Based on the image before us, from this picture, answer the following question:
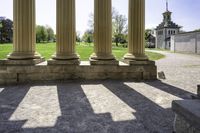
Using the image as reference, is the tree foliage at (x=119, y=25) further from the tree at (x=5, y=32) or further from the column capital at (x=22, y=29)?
the column capital at (x=22, y=29)

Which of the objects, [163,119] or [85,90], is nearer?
[163,119]

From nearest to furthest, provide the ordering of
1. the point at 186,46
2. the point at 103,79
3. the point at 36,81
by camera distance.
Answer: the point at 36,81
the point at 103,79
the point at 186,46

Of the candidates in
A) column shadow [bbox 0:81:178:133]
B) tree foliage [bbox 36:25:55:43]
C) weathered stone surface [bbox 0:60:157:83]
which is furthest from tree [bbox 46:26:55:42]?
column shadow [bbox 0:81:178:133]

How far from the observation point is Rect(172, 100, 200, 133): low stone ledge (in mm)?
5129

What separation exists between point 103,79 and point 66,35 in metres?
3.57

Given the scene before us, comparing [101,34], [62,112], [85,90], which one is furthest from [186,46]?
[62,112]

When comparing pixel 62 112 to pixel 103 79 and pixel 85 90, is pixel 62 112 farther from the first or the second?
pixel 103 79

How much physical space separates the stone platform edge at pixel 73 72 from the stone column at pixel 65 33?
55 cm

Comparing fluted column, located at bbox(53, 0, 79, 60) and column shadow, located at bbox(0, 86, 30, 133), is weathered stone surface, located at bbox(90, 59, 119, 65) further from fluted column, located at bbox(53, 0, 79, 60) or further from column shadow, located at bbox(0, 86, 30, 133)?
column shadow, located at bbox(0, 86, 30, 133)

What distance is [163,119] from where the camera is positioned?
312 inches

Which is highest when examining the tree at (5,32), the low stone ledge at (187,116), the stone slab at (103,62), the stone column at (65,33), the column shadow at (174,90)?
the tree at (5,32)

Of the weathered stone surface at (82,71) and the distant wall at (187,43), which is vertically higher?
the distant wall at (187,43)

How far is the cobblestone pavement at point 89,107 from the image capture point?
7223mm

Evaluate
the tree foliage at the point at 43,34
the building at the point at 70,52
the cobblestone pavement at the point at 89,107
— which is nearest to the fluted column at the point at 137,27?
the building at the point at 70,52
